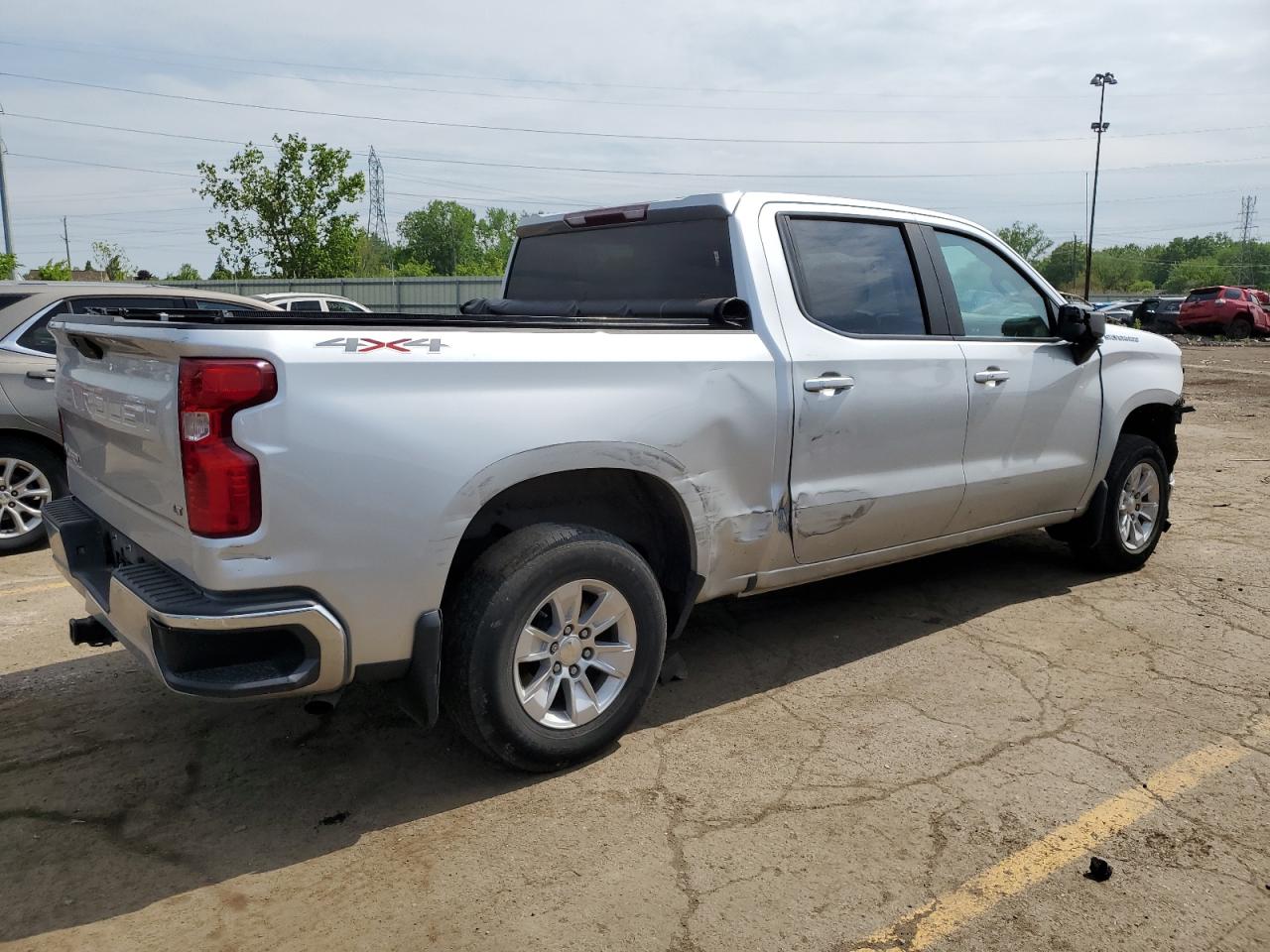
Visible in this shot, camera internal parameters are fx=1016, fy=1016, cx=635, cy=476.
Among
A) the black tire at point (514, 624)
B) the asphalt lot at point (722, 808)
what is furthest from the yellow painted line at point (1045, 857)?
the black tire at point (514, 624)

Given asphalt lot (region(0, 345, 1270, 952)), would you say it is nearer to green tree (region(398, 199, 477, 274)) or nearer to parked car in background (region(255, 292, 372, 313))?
parked car in background (region(255, 292, 372, 313))

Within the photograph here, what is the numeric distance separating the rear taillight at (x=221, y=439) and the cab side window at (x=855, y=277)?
2.17 meters

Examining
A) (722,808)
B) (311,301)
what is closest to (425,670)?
(722,808)

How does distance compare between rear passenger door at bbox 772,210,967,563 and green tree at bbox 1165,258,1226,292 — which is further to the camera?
green tree at bbox 1165,258,1226,292

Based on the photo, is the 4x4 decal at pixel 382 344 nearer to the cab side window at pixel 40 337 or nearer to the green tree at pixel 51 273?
the cab side window at pixel 40 337

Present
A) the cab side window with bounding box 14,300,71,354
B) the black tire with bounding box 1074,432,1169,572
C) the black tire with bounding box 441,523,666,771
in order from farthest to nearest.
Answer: the cab side window with bounding box 14,300,71,354, the black tire with bounding box 1074,432,1169,572, the black tire with bounding box 441,523,666,771

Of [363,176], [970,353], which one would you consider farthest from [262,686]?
[363,176]

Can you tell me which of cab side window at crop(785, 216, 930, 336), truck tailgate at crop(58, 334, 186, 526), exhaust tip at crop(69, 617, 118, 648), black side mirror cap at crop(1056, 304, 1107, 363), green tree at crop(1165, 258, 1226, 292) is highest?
green tree at crop(1165, 258, 1226, 292)

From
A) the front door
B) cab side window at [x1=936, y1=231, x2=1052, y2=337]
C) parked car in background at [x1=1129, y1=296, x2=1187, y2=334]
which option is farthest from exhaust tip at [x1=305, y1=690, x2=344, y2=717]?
parked car in background at [x1=1129, y1=296, x2=1187, y2=334]

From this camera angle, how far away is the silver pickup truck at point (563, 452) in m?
2.72

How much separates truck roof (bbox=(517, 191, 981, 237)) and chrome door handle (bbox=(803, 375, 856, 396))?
28.7 inches

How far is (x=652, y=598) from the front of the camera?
137 inches

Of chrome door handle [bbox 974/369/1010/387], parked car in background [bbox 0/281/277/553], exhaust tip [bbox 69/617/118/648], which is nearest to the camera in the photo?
exhaust tip [bbox 69/617/118/648]

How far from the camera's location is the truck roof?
3.99 metres
